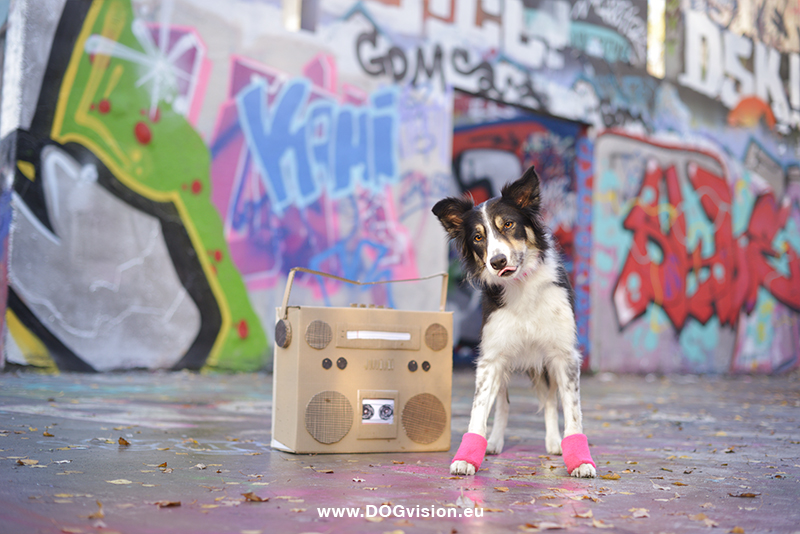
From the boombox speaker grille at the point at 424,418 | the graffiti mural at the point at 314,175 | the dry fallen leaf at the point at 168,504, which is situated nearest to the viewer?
the dry fallen leaf at the point at 168,504

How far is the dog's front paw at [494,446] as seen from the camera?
364 cm

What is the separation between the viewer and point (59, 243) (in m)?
7.04

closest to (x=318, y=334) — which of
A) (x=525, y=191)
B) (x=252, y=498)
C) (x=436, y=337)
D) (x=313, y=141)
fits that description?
(x=436, y=337)

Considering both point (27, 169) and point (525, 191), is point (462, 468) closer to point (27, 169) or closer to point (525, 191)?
point (525, 191)

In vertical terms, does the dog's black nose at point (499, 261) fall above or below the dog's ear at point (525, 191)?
below

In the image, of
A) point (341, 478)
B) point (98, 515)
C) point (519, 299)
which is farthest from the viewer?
point (519, 299)

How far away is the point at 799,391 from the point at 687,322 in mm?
3314

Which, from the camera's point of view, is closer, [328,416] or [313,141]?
[328,416]

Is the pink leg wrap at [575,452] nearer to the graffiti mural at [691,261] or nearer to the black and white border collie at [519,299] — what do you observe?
the black and white border collie at [519,299]

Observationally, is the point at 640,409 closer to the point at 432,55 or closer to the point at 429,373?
the point at 429,373

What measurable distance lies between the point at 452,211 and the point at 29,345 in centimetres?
528

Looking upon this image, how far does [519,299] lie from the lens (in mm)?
3332

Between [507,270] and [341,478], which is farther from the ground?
[507,270]

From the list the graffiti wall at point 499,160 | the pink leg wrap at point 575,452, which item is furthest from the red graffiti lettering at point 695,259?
the pink leg wrap at point 575,452
